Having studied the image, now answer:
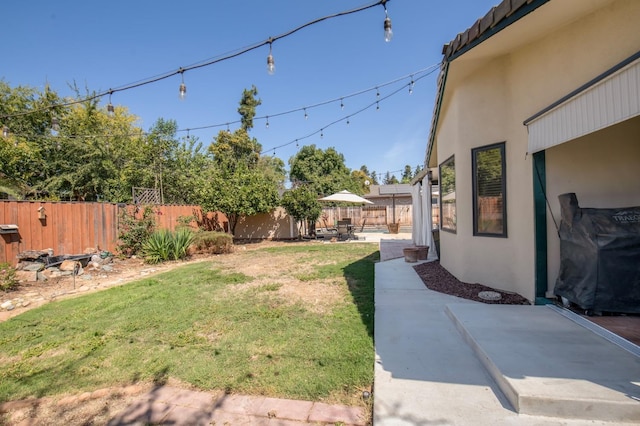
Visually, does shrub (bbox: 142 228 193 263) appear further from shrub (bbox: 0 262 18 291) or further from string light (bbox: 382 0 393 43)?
string light (bbox: 382 0 393 43)

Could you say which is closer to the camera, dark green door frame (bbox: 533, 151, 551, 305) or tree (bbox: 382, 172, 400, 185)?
dark green door frame (bbox: 533, 151, 551, 305)

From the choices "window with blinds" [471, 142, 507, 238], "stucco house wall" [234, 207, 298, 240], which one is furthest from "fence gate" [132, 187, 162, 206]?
"window with blinds" [471, 142, 507, 238]

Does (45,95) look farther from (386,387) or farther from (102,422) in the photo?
(386,387)

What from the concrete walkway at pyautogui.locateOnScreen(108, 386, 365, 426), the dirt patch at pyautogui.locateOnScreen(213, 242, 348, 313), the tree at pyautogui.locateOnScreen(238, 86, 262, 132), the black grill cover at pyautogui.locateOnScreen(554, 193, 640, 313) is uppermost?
the tree at pyautogui.locateOnScreen(238, 86, 262, 132)

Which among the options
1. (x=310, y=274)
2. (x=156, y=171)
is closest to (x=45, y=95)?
(x=156, y=171)

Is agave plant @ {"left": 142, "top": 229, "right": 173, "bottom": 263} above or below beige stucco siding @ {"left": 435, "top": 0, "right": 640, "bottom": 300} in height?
below

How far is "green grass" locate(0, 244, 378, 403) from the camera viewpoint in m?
2.58

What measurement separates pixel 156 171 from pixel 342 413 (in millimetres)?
21129

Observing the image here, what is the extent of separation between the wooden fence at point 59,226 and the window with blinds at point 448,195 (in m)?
10.2

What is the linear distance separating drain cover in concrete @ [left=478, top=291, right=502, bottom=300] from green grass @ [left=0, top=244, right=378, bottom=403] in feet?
5.24

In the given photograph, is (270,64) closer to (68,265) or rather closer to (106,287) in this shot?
(106,287)

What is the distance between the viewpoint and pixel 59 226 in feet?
29.4

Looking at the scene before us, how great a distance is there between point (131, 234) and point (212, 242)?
2603mm

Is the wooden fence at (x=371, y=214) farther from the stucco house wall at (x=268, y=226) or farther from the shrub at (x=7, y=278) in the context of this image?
the shrub at (x=7, y=278)
